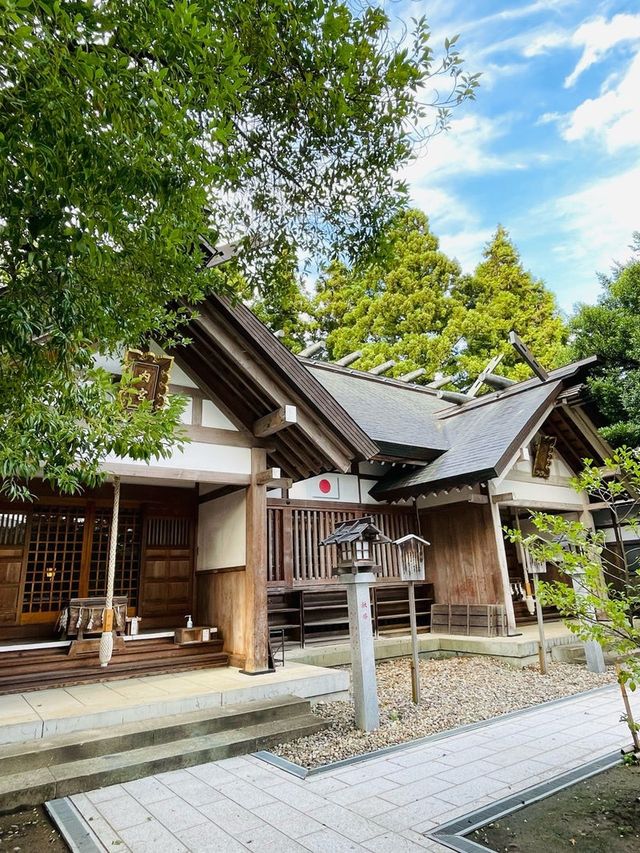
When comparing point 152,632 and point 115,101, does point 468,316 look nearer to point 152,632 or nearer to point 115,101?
point 152,632

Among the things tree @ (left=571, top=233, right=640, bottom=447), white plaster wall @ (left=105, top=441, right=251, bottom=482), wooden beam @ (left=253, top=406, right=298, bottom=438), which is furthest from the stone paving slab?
tree @ (left=571, top=233, right=640, bottom=447)

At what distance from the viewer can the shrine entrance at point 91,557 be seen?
6969mm

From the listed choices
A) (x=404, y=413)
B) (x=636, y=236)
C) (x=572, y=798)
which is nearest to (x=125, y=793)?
(x=572, y=798)

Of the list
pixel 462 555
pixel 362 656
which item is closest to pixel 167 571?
pixel 362 656

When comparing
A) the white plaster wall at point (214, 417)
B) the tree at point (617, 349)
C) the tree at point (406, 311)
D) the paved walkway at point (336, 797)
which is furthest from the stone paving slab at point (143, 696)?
the tree at point (406, 311)

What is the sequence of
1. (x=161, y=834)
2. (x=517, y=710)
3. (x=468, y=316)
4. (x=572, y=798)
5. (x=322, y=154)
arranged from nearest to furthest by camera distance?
1. (x=161, y=834)
2. (x=572, y=798)
3. (x=322, y=154)
4. (x=517, y=710)
5. (x=468, y=316)

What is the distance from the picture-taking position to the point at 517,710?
576 centimetres

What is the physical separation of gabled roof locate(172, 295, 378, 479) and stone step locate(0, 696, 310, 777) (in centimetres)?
308

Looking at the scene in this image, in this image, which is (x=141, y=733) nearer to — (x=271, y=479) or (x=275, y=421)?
(x=271, y=479)

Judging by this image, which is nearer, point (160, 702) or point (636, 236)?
point (160, 702)

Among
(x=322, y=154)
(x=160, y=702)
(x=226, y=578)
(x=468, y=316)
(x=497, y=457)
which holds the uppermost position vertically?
(x=468, y=316)

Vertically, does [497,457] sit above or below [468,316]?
below

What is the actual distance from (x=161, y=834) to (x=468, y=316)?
738 inches

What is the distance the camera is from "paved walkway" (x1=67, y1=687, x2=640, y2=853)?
3.04m
